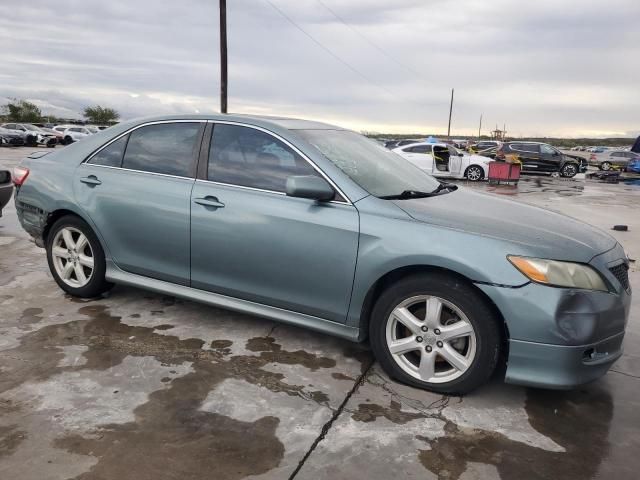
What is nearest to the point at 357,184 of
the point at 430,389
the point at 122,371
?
the point at 430,389

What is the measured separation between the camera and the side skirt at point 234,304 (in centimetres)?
331

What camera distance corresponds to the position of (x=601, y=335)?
9.32 ft

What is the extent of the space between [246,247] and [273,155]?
2.06 ft

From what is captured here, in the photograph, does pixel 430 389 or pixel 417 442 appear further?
pixel 430 389

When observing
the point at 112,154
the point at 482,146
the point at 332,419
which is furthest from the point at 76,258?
the point at 482,146

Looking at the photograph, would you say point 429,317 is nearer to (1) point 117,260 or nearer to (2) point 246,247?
(2) point 246,247

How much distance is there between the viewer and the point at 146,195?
12.6 feet

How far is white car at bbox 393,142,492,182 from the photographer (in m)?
19.8

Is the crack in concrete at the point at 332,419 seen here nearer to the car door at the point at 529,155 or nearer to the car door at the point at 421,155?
the car door at the point at 421,155

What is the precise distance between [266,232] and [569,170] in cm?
2441

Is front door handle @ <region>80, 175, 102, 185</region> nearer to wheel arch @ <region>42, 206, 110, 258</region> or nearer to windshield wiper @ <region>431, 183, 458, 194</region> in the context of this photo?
wheel arch @ <region>42, 206, 110, 258</region>

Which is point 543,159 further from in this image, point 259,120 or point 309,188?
point 309,188

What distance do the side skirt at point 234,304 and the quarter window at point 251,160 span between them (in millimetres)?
780

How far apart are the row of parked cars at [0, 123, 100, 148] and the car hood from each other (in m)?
32.6
